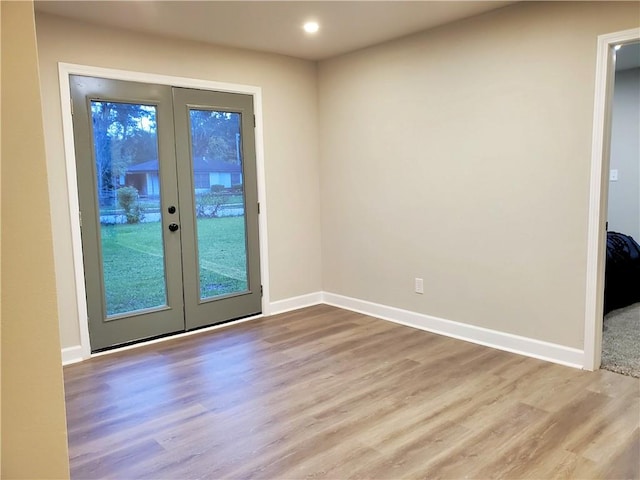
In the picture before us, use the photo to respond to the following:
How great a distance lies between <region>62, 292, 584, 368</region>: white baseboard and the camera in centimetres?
326

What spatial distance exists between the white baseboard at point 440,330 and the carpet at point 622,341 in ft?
0.92

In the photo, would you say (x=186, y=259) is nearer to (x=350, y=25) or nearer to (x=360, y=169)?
(x=360, y=169)

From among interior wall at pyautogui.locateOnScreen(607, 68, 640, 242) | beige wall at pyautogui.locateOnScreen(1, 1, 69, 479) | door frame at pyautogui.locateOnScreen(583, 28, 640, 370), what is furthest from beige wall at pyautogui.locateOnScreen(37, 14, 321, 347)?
interior wall at pyautogui.locateOnScreen(607, 68, 640, 242)

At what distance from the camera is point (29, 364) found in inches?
28.3

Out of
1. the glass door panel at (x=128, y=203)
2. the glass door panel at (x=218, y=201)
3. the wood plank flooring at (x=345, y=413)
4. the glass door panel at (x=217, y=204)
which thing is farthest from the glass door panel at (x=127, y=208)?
the wood plank flooring at (x=345, y=413)

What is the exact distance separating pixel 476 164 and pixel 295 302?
7.51 ft

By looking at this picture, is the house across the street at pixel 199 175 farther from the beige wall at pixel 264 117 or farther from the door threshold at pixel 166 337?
the door threshold at pixel 166 337

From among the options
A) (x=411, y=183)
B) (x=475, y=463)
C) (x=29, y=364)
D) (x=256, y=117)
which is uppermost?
(x=256, y=117)

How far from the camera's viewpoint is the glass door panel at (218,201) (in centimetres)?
408

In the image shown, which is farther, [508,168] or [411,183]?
[411,183]

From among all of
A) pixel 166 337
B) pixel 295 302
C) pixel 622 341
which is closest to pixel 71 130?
pixel 166 337

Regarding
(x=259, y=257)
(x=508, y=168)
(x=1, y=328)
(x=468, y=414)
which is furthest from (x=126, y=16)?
(x=468, y=414)

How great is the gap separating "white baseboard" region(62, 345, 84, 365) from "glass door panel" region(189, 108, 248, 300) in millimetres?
1069

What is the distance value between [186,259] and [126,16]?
1.92 metres
